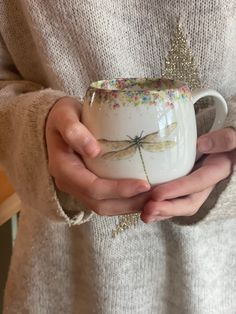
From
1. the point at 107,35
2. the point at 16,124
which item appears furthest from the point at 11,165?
the point at 107,35

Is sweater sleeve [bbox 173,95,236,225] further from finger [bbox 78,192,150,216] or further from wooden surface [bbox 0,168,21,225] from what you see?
wooden surface [bbox 0,168,21,225]

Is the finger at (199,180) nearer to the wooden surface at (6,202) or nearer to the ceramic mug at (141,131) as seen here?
the ceramic mug at (141,131)

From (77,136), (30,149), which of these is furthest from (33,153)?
(77,136)

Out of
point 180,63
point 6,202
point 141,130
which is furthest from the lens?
point 6,202

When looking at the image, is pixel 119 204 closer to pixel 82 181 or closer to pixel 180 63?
pixel 82 181

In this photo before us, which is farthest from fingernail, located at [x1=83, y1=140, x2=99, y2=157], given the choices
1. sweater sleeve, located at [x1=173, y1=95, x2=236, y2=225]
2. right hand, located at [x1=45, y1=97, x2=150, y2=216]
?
sweater sleeve, located at [x1=173, y1=95, x2=236, y2=225]

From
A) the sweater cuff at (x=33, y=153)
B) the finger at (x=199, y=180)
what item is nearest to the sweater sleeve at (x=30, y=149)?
the sweater cuff at (x=33, y=153)
